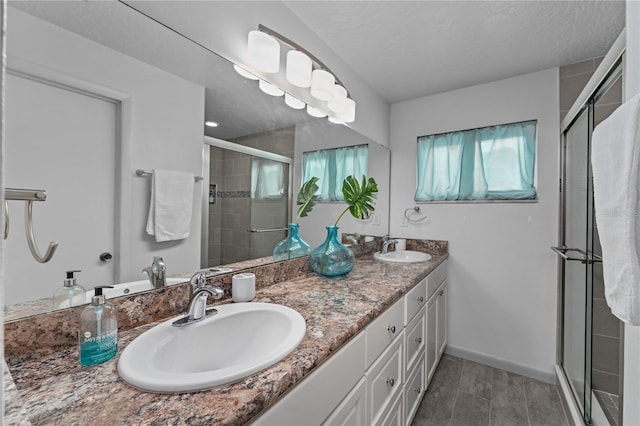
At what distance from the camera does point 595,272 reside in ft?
4.82

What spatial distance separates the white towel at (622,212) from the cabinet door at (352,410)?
2.39 ft

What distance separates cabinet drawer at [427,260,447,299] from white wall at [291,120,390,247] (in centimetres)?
60

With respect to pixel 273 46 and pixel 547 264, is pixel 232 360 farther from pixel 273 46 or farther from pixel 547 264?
pixel 547 264

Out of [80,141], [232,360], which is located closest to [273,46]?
[80,141]

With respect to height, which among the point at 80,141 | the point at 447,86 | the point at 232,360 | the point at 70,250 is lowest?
the point at 232,360

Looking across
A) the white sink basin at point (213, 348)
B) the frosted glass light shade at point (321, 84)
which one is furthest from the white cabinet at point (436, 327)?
the frosted glass light shade at point (321, 84)

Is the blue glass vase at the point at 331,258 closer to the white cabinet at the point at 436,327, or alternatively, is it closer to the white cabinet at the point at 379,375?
the white cabinet at the point at 379,375

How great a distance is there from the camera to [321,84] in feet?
5.46

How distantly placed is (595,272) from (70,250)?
2.24m

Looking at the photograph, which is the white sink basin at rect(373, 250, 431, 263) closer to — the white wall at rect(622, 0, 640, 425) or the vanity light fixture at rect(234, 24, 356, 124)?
the vanity light fixture at rect(234, 24, 356, 124)

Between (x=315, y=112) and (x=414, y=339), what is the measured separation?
56.6 inches

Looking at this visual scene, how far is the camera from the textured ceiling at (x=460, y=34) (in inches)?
58.3

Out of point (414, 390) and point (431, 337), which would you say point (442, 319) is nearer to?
point (431, 337)

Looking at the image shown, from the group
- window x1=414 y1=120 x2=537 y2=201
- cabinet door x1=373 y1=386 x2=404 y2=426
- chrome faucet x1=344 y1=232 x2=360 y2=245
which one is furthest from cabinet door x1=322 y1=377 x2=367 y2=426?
window x1=414 y1=120 x2=537 y2=201
